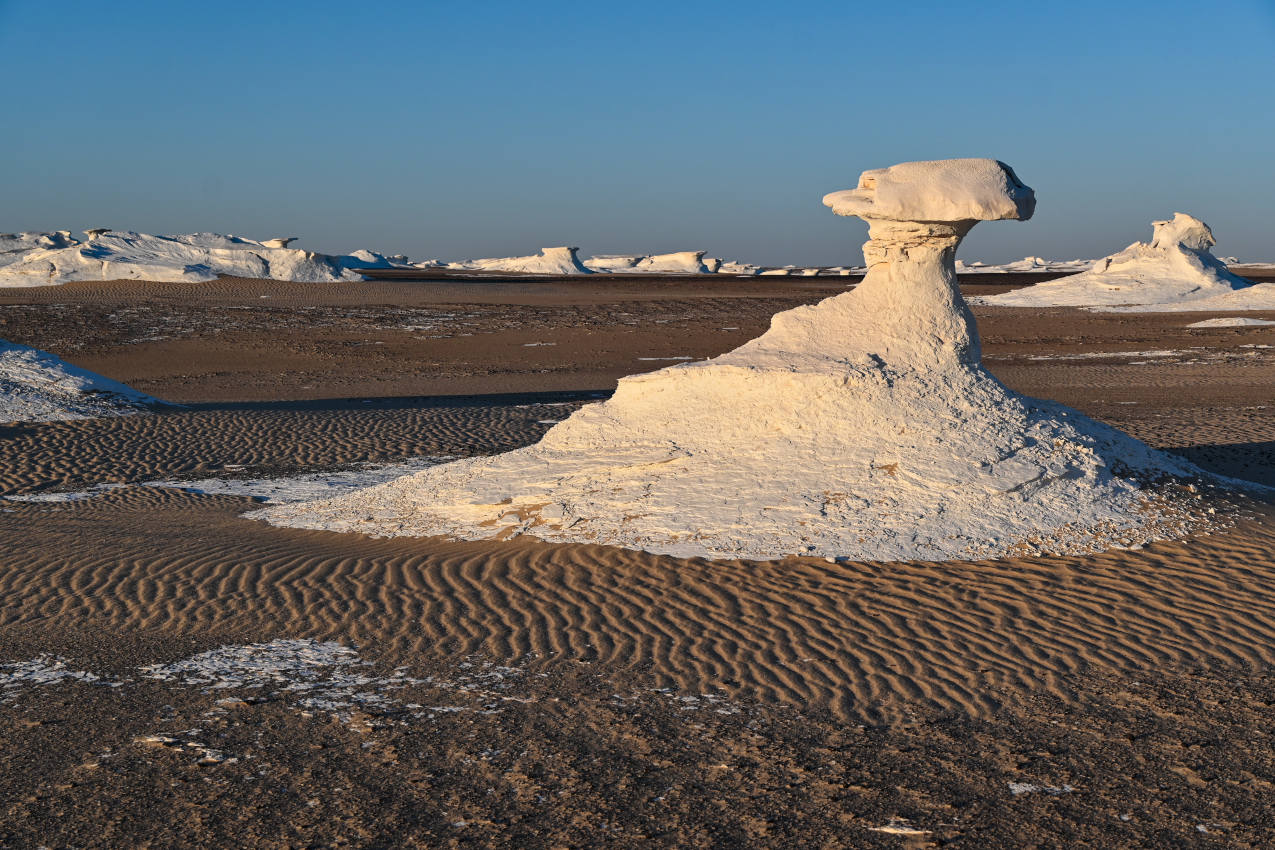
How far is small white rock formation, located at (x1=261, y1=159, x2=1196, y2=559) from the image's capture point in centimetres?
887

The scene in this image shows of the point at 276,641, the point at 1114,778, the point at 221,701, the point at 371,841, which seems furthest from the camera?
the point at 276,641

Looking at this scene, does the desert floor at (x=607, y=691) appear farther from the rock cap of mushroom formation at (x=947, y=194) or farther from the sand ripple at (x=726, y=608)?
the rock cap of mushroom formation at (x=947, y=194)

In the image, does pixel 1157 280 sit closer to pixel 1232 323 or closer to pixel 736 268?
pixel 1232 323

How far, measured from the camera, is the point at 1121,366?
2605cm

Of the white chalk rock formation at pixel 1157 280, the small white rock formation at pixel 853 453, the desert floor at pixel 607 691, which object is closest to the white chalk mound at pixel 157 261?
the white chalk rock formation at pixel 1157 280

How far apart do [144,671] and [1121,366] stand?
2422cm

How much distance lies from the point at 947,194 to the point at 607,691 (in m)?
5.52

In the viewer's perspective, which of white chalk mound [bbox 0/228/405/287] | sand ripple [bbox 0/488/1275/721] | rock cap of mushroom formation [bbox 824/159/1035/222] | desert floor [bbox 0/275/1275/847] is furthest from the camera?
white chalk mound [bbox 0/228/405/287]

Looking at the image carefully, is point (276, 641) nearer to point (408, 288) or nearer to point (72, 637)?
point (72, 637)

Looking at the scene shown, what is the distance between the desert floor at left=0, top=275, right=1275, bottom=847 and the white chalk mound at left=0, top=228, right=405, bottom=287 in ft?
142

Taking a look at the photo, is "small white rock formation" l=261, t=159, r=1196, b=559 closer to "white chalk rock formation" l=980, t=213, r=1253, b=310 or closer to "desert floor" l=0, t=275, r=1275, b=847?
"desert floor" l=0, t=275, r=1275, b=847

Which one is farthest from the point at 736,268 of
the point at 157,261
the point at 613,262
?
the point at 157,261

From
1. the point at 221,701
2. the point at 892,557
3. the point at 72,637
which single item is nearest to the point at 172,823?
the point at 221,701

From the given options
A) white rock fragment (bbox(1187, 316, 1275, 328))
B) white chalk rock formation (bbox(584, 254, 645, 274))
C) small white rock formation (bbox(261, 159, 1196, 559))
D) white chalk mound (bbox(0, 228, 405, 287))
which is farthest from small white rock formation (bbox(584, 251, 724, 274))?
small white rock formation (bbox(261, 159, 1196, 559))
